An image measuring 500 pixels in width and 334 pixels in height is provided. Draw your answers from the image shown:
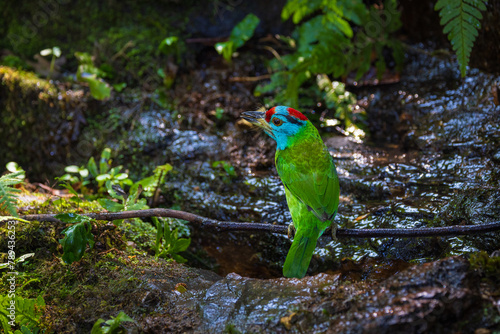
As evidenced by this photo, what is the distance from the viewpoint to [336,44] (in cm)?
472

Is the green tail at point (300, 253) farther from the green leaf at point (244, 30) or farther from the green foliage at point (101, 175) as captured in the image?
the green leaf at point (244, 30)

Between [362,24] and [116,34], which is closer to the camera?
[362,24]

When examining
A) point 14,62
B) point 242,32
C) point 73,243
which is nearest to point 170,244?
point 73,243

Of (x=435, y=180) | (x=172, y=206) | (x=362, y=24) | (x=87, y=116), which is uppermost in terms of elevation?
(x=362, y=24)

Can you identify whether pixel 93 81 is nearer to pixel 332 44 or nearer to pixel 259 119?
pixel 259 119

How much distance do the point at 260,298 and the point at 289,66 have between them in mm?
3556

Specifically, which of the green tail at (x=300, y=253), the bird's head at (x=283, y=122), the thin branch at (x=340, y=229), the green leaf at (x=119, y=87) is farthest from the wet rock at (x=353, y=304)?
the green leaf at (x=119, y=87)

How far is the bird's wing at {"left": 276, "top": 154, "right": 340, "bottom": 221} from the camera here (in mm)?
2641

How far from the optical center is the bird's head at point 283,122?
305 cm

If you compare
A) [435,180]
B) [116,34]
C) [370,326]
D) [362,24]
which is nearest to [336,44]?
[362,24]

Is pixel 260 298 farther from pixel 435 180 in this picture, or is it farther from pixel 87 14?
pixel 87 14

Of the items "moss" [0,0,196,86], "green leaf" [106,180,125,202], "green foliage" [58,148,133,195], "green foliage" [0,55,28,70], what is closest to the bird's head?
"green leaf" [106,180,125,202]

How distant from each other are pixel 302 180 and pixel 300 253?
570 millimetres

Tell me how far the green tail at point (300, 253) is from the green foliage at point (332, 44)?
92.2 inches
